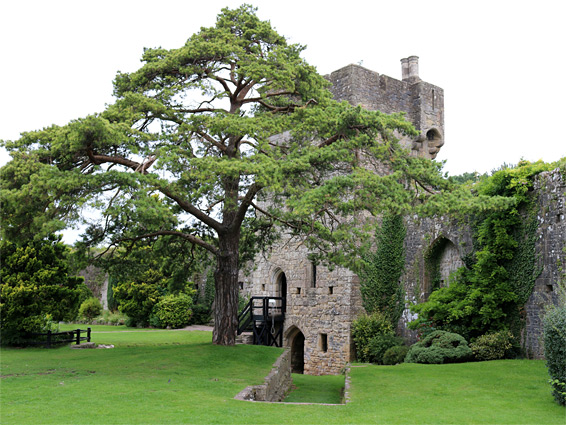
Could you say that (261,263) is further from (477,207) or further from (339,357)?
(477,207)

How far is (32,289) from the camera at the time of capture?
15711 millimetres

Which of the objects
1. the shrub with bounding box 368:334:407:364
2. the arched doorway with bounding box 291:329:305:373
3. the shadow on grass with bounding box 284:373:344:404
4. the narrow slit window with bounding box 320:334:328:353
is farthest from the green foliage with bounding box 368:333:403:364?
the arched doorway with bounding box 291:329:305:373

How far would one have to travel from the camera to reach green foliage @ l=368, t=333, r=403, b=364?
16219 millimetres

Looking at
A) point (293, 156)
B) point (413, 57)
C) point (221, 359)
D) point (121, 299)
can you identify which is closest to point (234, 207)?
point (293, 156)

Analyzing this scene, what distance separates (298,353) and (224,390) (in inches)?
464

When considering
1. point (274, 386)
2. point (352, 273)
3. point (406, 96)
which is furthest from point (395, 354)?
point (406, 96)

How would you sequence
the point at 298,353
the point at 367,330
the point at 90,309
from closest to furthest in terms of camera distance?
1. the point at 367,330
2. the point at 298,353
3. the point at 90,309

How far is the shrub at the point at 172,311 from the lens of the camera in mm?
25578

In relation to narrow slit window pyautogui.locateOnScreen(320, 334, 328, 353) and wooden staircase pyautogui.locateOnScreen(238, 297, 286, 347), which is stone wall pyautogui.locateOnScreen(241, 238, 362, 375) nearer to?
narrow slit window pyautogui.locateOnScreen(320, 334, 328, 353)

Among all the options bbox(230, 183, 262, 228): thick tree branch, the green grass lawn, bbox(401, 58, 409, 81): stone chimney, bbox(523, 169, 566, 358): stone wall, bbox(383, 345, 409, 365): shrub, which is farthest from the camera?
bbox(401, 58, 409, 81): stone chimney

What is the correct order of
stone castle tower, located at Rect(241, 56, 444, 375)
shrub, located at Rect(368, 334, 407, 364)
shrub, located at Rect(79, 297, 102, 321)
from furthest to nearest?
shrub, located at Rect(79, 297, 102, 321)
stone castle tower, located at Rect(241, 56, 444, 375)
shrub, located at Rect(368, 334, 407, 364)

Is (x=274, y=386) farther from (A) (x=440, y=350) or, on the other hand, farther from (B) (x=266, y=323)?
(B) (x=266, y=323)

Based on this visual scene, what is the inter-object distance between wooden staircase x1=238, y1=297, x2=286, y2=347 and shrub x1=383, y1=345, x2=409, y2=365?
218 inches

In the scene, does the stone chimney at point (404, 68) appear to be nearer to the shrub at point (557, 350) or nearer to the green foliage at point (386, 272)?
the green foliage at point (386, 272)
